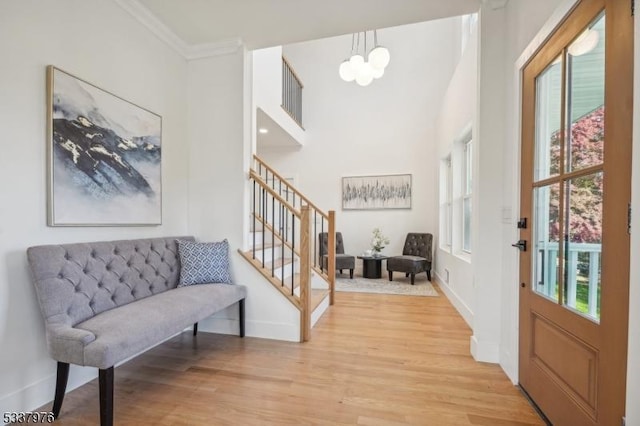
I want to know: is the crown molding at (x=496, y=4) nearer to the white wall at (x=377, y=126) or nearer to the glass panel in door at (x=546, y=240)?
the glass panel in door at (x=546, y=240)

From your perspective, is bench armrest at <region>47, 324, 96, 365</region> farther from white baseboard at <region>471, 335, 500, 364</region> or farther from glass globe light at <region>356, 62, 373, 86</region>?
glass globe light at <region>356, 62, 373, 86</region>

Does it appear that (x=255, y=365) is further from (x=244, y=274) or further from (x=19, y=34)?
(x=19, y=34)

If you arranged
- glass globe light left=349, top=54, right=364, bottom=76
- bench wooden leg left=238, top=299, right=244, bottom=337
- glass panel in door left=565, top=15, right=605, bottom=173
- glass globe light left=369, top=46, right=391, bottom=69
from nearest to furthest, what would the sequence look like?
1. glass panel in door left=565, top=15, right=605, bottom=173
2. bench wooden leg left=238, top=299, right=244, bottom=337
3. glass globe light left=369, top=46, right=391, bottom=69
4. glass globe light left=349, top=54, right=364, bottom=76

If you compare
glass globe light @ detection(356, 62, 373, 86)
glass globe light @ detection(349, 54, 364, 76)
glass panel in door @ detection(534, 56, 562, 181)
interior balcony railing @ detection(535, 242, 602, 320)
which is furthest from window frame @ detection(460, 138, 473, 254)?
interior balcony railing @ detection(535, 242, 602, 320)

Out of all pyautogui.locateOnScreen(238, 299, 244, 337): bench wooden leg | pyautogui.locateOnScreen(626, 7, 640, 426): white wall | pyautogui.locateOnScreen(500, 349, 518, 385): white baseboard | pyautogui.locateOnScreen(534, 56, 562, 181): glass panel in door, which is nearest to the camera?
pyautogui.locateOnScreen(626, 7, 640, 426): white wall

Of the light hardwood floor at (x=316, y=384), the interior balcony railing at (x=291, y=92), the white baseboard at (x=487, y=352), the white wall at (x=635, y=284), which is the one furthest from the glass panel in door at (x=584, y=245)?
the interior balcony railing at (x=291, y=92)

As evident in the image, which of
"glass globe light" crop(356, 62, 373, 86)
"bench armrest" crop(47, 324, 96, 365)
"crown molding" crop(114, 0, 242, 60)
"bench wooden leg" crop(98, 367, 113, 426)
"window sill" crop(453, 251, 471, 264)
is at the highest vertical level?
"glass globe light" crop(356, 62, 373, 86)

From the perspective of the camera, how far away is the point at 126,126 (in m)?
2.33

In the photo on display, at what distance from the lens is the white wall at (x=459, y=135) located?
122 inches

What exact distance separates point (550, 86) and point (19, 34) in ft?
9.91

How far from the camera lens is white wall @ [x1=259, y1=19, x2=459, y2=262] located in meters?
5.65

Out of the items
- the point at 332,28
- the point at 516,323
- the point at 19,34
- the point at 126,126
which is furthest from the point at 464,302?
the point at 19,34

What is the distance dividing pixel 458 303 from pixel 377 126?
3767mm

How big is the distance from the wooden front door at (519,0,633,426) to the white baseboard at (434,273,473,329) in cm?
123
